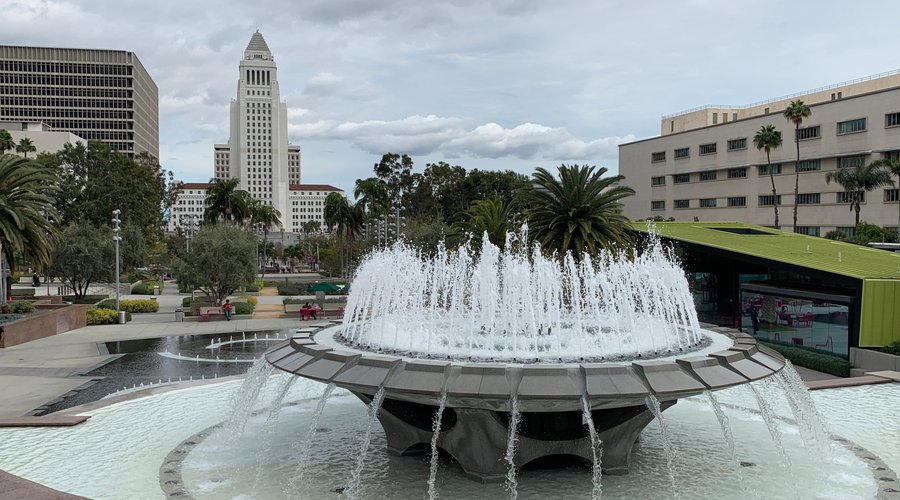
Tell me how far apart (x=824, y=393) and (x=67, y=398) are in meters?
20.4

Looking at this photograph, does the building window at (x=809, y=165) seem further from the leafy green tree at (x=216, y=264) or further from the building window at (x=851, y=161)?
the leafy green tree at (x=216, y=264)

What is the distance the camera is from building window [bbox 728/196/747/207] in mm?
63875

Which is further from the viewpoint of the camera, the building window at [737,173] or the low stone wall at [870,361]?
the building window at [737,173]

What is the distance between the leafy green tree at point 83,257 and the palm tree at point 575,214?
30047 millimetres

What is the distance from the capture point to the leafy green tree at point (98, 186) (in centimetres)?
5628

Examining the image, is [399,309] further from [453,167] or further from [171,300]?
[453,167]

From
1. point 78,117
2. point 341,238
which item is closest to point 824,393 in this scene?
point 341,238

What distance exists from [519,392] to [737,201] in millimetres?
60908

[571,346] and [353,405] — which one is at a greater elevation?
[571,346]

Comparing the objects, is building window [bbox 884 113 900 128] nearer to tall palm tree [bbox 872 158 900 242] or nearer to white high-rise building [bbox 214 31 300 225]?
tall palm tree [bbox 872 158 900 242]

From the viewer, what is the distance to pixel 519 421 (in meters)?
11.1

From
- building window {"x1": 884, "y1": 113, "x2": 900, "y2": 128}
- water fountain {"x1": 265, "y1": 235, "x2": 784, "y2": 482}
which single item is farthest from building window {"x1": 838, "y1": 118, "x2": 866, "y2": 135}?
water fountain {"x1": 265, "y1": 235, "x2": 784, "y2": 482}

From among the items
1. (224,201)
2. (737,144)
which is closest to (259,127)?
(224,201)

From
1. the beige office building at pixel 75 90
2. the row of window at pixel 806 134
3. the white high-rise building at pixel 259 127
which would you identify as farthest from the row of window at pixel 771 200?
the white high-rise building at pixel 259 127
